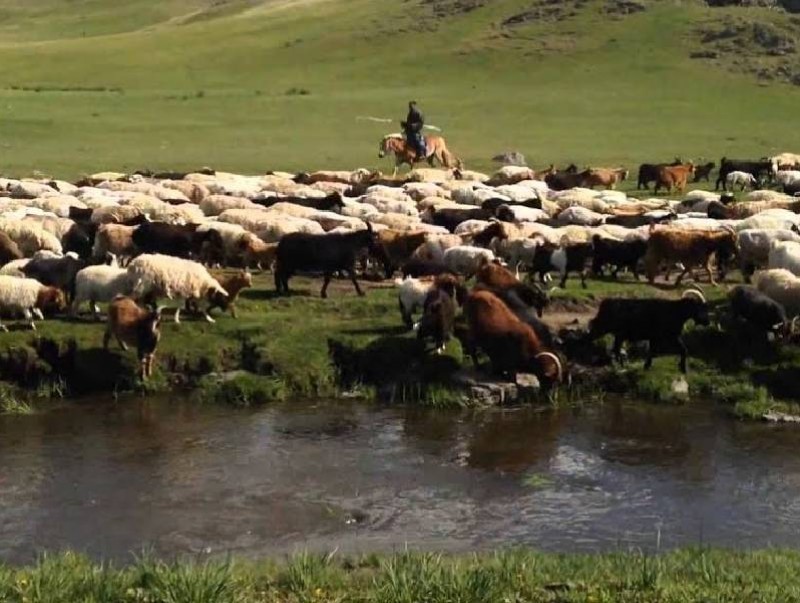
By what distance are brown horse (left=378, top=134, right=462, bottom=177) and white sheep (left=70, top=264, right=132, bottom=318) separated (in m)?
21.2

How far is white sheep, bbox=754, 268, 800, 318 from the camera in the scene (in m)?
15.6

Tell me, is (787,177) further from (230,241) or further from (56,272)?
(56,272)

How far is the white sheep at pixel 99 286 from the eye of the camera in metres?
15.5

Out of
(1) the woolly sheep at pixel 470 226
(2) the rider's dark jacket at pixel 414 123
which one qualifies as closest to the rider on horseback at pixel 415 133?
(2) the rider's dark jacket at pixel 414 123

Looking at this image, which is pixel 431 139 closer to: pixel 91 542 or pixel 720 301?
pixel 720 301

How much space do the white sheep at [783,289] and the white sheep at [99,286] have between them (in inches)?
319

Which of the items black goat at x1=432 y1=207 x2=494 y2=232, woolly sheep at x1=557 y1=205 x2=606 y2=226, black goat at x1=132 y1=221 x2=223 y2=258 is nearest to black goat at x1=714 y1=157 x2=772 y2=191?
woolly sheep at x1=557 y1=205 x2=606 y2=226

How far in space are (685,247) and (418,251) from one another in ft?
12.9

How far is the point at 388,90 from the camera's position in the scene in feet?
214

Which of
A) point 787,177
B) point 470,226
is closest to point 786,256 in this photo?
point 470,226

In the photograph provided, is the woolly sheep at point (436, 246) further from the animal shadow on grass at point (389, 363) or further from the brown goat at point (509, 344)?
the brown goat at point (509, 344)

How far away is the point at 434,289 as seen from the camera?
15086 millimetres

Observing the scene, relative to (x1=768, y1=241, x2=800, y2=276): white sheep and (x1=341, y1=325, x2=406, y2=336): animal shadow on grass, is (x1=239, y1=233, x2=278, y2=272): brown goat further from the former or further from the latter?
(x1=768, y1=241, x2=800, y2=276): white sheep

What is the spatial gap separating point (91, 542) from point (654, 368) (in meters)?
7.51
